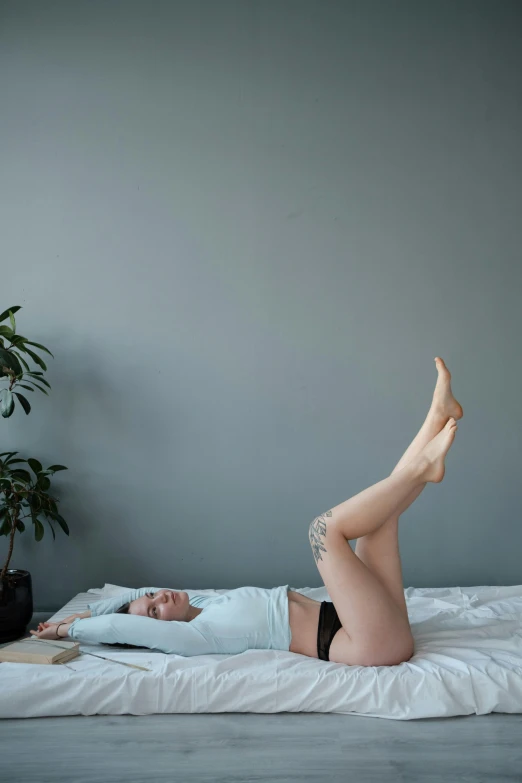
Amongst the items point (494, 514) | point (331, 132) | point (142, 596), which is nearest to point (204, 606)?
point (142, 596)

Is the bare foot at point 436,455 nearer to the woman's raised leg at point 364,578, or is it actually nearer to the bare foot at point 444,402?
the woman's raised leg at point 364,578

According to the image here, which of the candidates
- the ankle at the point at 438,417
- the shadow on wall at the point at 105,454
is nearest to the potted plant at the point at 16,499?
the shadow on wall at the point at 105,454

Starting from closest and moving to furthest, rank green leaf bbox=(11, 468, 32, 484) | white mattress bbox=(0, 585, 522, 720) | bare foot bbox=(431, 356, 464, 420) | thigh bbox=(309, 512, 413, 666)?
white mattress bbox=(0, 585, 522, 720) < thigh bbox=(309, 512, 413, 666) < bare foot bbox=(431, 356, 464, 420) < green leaf bbox=(11, 468, 32, 484)

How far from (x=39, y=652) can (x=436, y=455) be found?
1.21 metres

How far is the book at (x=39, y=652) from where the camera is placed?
5.85 ft

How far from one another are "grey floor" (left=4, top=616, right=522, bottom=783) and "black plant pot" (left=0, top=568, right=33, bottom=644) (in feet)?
2.47

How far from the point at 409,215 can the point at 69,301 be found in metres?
1.52

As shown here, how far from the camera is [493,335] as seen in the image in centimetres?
289

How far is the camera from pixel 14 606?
7.81ft

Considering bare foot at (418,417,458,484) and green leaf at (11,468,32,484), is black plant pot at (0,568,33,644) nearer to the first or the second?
green leaf at (11,468,32,484)

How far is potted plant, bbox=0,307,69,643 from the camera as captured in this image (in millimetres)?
2379

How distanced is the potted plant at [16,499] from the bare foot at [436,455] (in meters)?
1.43

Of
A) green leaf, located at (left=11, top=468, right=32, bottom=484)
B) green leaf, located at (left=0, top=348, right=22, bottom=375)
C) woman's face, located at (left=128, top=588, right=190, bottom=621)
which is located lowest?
woman's face, located at (left=128, top=588, right=190, bottom=621)

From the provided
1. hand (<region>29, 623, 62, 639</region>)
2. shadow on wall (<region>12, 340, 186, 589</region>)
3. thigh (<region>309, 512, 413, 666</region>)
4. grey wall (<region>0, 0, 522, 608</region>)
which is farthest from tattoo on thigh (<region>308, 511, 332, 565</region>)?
shadow on wall (<region>12, 340, 186, 589</region>)
